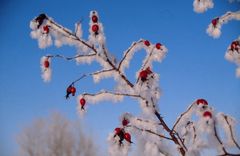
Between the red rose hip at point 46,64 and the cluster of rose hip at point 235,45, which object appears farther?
the red rose hip at point 46,64

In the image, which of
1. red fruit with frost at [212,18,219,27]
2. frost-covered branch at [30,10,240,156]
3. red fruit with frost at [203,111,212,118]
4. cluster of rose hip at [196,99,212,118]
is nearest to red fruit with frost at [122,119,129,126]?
frost-covered branch at [30,10,240,156]

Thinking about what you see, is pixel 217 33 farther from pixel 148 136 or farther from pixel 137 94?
pixel 148 136

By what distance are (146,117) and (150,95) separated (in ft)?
0.62

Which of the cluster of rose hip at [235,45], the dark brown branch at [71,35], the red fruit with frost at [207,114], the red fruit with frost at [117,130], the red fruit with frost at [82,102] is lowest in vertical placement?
the red fruit with frost at [207,114]

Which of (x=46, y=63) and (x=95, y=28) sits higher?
(x=95, y=28)

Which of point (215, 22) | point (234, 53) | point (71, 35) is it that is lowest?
point (234, 53)

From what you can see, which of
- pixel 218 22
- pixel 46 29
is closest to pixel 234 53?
pixel 218 22

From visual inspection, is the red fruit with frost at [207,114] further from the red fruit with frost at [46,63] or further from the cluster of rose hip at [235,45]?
the red fruit with frost at [46,63]

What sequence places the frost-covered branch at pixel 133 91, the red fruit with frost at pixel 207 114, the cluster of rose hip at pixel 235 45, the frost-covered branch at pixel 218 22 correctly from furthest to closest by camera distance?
the frost-covered branch at pixel 218 22, the cluster of rose hip at pixel 235 45, the frost-covered branch at pixel 133 91, the red fruit with frost at pixel 207 114

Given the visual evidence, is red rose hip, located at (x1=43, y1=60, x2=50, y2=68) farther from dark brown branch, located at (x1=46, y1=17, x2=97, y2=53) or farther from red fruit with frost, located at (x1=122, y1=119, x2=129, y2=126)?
red fruit with frost, located at (x1=122, y1=119, x2=129, y2=126)

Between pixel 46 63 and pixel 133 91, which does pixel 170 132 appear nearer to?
pixel 133 91

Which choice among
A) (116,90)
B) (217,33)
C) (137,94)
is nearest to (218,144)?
(137,94)

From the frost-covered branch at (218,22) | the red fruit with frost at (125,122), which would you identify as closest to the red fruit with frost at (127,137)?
the red fruit with frost at (125,122)

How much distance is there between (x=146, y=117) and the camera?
2.04 metres
